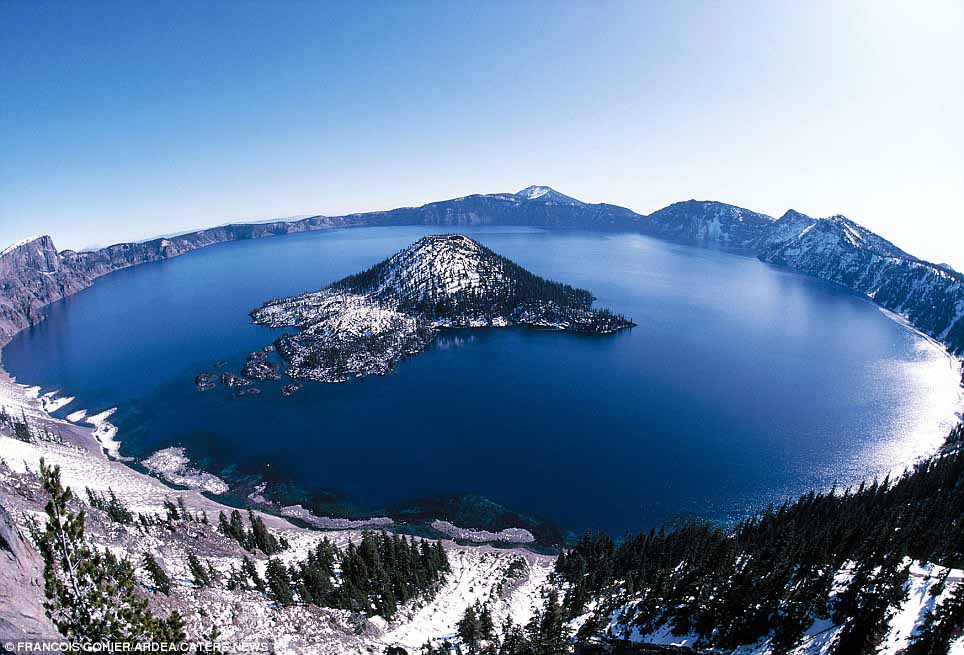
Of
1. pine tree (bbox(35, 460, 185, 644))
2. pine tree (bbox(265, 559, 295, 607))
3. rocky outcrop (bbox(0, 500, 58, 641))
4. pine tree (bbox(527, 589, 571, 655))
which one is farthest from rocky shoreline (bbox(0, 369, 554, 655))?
pine tree (bbox(35, 460, 185, 644))

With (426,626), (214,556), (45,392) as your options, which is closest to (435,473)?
(426,626)

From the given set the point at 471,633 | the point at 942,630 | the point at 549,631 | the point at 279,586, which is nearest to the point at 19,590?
the point at 279,586

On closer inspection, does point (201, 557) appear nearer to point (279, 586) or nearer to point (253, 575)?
point (253, 575)

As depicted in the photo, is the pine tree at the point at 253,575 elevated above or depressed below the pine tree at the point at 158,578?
below

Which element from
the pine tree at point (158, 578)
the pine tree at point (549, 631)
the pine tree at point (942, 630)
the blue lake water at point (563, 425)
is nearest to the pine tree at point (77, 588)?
the pine tree at point (158, 578)

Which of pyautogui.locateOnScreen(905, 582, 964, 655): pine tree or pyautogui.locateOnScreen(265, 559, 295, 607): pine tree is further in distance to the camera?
pyautogui.locateOnScreen(265, 559, 295, 607): pine tree

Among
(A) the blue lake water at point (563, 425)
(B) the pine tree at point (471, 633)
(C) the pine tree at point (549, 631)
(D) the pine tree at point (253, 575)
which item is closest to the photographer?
(C) the pine tree at point (549, 631)

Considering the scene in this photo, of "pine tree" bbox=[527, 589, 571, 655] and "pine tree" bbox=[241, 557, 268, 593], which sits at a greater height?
"pine tree" bbox=[241, 557, 268, 593]

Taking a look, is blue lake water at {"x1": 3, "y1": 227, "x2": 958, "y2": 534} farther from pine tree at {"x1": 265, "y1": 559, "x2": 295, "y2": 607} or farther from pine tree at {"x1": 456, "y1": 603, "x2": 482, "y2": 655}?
pine tree at {"x1": 456, "y1": 603, "x2": 482, "y2": 655}

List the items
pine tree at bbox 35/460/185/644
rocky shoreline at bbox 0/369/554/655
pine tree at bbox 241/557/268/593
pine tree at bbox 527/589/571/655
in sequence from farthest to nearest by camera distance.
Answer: pine tree at bbox 241/557/268/593 < pine tree at bbox 527/589/571/655 < rocky shoreline at bbox 0/369/554/655 < pine tree at bbox 35/460/185/644

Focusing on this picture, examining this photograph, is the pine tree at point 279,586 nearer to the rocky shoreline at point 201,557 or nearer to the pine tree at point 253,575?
the pine tree at point 253,575

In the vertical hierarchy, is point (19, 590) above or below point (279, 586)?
above
